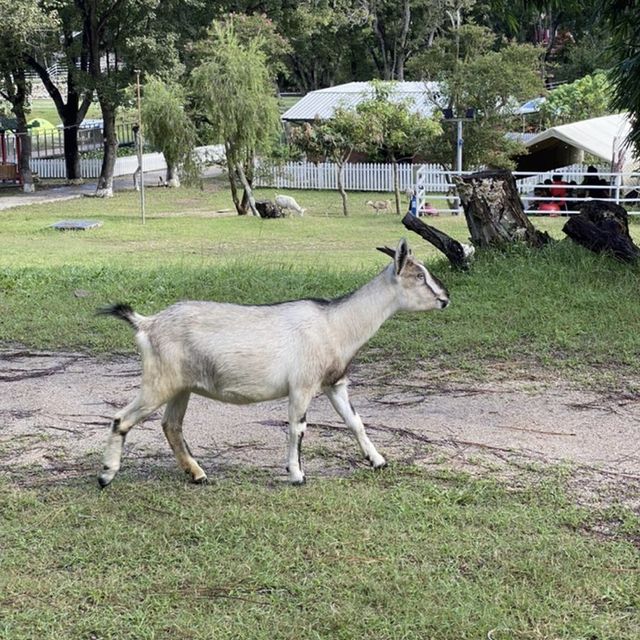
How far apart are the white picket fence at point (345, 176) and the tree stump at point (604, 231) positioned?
23.4m

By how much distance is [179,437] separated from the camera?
16.7 feet

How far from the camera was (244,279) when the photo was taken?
10.7 m

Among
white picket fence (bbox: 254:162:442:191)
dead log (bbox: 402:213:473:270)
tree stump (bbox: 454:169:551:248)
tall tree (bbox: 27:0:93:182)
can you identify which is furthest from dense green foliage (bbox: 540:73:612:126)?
dead log (bbox: 402:213:473:270)

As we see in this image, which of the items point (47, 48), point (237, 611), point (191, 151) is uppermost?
point (47, 48)

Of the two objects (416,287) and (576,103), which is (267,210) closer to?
(576,103)

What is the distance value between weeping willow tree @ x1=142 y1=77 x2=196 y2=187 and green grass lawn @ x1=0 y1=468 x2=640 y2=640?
2266cm

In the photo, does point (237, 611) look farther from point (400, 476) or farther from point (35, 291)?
point (35, 291)

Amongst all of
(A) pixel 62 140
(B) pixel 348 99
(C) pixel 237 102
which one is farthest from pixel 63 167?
(C) pixel 237 102

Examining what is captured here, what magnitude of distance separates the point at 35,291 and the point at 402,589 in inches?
304

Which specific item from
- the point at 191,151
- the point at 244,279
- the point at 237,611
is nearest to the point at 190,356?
the point at 237,611

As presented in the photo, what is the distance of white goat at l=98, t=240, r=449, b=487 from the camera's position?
4883 mm

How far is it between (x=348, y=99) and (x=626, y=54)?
28.8m

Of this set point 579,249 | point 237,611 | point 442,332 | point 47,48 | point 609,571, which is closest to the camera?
point 237,611

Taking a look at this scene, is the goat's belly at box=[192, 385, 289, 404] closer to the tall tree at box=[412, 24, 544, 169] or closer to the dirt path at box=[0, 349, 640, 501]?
the dirt path at box=[0, 349, 640, 501]
